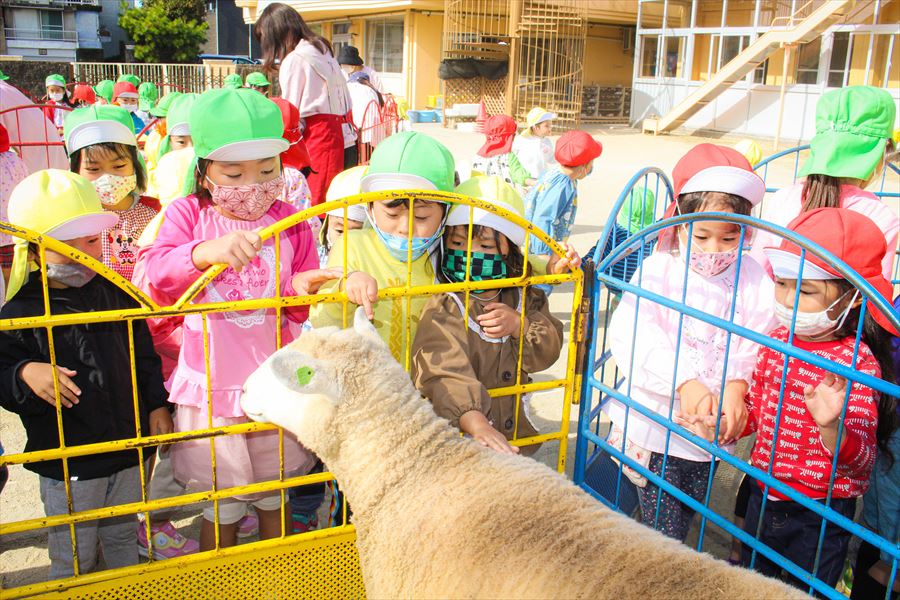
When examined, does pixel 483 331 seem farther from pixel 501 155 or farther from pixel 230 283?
pixel 501 155

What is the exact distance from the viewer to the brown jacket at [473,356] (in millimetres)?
2369

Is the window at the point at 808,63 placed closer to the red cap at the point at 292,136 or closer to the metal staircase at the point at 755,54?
the metal staircase at the point at 755,54

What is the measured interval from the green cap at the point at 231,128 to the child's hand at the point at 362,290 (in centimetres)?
74

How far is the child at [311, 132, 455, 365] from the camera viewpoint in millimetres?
2648

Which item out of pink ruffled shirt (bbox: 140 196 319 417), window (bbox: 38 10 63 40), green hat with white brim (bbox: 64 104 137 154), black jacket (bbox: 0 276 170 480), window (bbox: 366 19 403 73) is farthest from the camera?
window (bbox: 38 10 63 40)

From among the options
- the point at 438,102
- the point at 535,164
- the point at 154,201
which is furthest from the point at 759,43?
the point at 154,201

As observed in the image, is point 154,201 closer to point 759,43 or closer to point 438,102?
point 759,43

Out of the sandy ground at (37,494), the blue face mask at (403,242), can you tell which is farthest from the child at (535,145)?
the blue face mask at (403,242)

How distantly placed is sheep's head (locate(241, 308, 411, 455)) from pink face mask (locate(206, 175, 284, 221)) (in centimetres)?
88

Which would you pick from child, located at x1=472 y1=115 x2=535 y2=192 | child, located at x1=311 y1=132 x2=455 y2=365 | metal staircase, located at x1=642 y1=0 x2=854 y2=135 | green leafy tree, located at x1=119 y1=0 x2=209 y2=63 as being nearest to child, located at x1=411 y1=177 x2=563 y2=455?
child, located at x1=311 y1=132 x2=455 y2=365

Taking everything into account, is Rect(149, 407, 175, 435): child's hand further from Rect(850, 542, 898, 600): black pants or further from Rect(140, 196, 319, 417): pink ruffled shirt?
Rect(850, 542, 898, 600): black pants

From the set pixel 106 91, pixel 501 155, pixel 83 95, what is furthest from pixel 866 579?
pixel 83 95

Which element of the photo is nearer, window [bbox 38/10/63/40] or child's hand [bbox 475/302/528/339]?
child's hand [bbox 475/302/528/339]

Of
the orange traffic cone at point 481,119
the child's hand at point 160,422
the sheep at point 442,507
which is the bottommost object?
the child's hand at point 160,422
